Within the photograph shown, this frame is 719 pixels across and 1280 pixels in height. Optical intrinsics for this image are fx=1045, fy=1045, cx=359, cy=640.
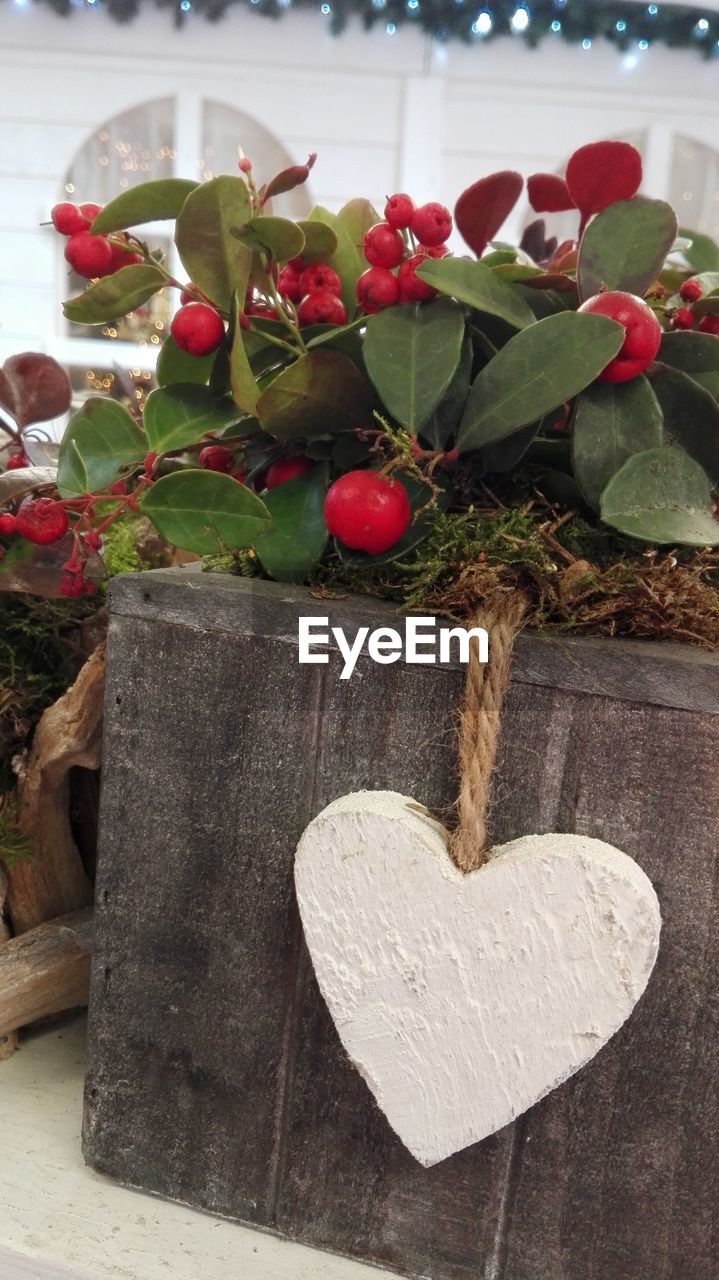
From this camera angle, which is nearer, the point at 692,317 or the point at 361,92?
the point at 692,317

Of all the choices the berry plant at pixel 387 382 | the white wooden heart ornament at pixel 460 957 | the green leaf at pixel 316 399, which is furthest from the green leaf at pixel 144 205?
the white wooden heart ornament at pixel 460 957

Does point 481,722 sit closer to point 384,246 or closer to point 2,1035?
point 384,246

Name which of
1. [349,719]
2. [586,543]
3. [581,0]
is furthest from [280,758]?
[581,0]

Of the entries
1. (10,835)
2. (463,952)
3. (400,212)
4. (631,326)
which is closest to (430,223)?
(400,212)

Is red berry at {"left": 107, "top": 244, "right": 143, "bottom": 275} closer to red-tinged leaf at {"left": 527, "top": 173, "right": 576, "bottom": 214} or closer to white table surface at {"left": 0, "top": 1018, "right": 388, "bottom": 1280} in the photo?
red-tinged leaf at {"left": 527, "top": 173, "right": 576, "bottom": 214}

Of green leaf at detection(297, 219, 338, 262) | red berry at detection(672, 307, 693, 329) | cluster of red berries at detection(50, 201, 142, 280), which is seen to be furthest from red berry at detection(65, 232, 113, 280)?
red berry at detection(672, 307, 693, 329)

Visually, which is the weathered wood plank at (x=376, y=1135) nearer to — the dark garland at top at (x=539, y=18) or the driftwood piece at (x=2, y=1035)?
the driftwood piece at (x=2, y=1035)
